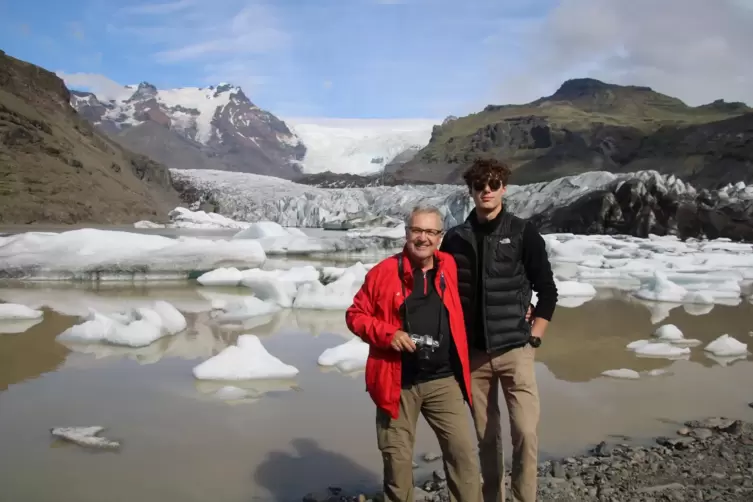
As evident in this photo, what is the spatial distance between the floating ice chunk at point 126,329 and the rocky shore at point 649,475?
3905 mm

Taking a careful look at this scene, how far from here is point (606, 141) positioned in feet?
214

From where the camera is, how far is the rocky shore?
2.74 m

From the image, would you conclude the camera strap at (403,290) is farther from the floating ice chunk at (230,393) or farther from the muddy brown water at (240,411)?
the floating ice chunk at (230,393)

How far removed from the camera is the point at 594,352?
252 inches

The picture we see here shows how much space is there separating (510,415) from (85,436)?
2.44 metres

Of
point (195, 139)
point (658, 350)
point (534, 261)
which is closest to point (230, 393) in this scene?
point (534, 261)

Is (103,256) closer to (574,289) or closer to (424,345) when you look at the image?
(574,289)

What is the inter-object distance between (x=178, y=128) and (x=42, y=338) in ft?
638

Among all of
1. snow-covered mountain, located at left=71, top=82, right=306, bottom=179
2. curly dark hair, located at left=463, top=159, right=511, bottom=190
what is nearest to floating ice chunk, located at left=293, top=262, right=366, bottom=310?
curly dark hair, located at left=463, top=159, right=511, bottom=190

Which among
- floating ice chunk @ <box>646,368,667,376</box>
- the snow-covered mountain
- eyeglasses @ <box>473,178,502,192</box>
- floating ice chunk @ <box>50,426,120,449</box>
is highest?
the snow-covered mountain

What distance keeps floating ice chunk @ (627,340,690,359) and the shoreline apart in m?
2.62

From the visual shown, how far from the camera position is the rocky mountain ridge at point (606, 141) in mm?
47281

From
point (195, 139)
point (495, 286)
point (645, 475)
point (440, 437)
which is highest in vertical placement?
point (195, 139)

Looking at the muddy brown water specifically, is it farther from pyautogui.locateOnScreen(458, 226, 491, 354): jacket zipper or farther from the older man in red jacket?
pyautogui.locateOnScreen(458, 226, 491, 354): jacket zipper
